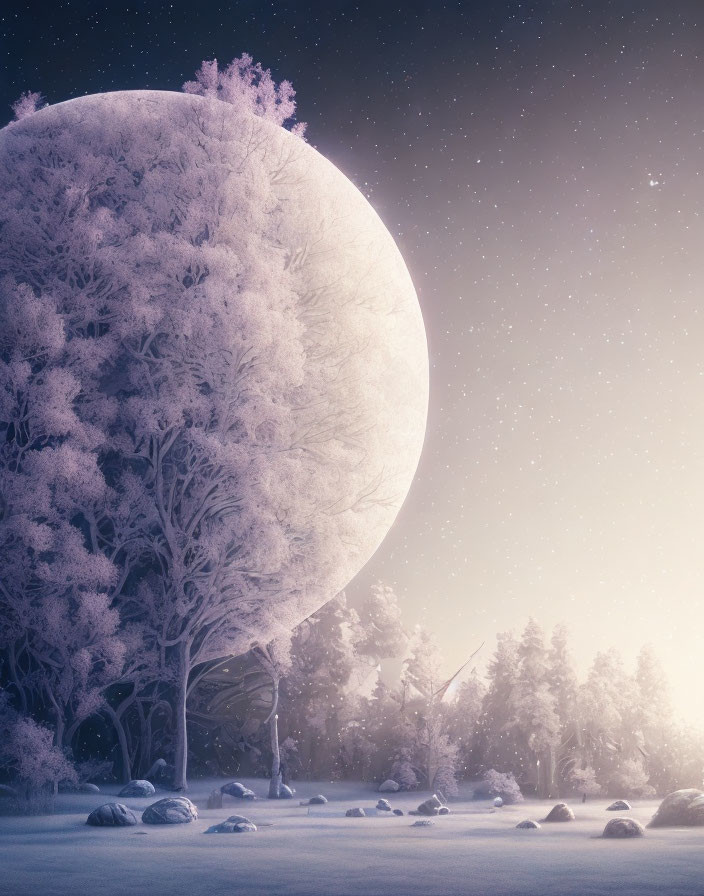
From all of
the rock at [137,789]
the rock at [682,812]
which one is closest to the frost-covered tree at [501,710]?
the rock at [137,789]

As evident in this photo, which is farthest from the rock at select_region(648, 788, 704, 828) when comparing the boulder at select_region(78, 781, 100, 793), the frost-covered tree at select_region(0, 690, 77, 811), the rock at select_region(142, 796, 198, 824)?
the boulder at select_region(78, 781, 100, 793)

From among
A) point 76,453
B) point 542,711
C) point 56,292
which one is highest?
point 56,292

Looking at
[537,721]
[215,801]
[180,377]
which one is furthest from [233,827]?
[537,721]

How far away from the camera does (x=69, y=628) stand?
10375mm

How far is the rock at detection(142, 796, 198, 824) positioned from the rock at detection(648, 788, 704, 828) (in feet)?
16.4

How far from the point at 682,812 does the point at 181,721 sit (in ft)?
22.0

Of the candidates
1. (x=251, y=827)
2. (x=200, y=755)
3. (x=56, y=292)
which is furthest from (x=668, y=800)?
(x=56, y=292)

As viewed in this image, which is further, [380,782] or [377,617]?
[377,617]

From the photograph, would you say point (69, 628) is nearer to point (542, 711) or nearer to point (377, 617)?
point (377, 617)

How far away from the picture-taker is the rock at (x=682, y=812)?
7.96 meters

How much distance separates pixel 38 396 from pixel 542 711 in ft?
39.3

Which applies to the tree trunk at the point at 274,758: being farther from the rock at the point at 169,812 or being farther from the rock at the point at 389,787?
the rock at the point at 169,812

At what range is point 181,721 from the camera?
1137 centimetres

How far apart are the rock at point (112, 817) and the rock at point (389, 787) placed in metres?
7.89
